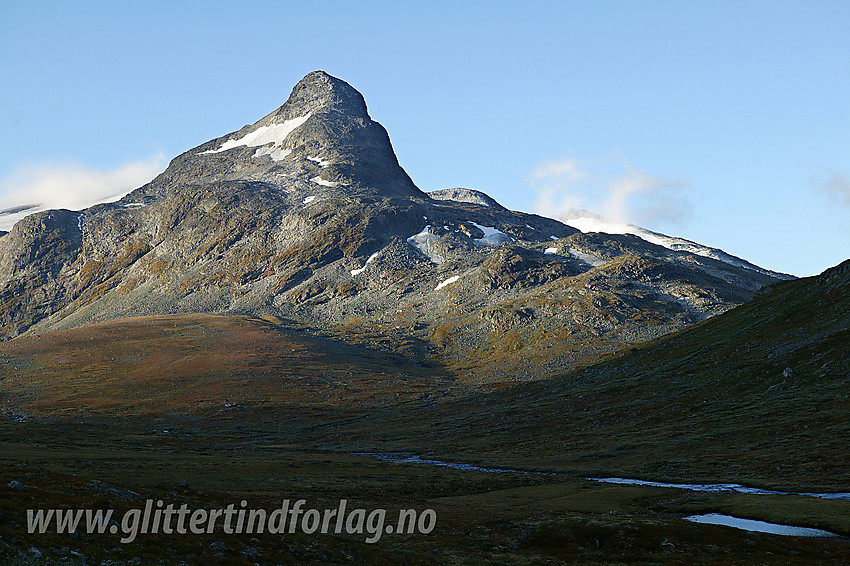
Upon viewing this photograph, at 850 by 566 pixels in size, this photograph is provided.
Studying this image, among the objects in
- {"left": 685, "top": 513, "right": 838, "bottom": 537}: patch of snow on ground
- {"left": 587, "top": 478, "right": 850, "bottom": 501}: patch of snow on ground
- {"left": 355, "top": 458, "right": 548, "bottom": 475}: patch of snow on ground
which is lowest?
{"left": 355, "top": 458, "right": 548, "bottom": 475}: patch of snow on ground

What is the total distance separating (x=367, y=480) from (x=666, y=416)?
2582 inches

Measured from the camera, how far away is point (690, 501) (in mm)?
63625

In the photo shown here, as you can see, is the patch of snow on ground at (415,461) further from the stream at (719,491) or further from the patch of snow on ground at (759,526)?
the patch of snow on ground at (759,526)

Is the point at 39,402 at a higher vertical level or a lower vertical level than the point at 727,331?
lower

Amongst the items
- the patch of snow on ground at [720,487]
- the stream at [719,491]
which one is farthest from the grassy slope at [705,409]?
the stream at [719,491]

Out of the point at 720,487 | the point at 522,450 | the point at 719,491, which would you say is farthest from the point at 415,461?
the point at 719,491

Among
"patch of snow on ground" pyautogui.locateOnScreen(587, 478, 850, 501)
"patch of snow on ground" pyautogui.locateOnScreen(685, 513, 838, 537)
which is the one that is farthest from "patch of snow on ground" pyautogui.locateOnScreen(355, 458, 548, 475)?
"patch of snow on ground" pyautogui.locateOnScreen(685, 513, 838, 537)

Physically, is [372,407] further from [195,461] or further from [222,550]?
[222,550]

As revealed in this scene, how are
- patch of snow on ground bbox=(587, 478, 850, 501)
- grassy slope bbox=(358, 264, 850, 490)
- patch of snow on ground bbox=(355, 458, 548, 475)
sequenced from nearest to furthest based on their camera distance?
patch of snow on ground bbox=(587, 478, 850, 501), grassy slope bbox=(358, 264, 850, 490), patch of snow on ground bbox=(355, 458, 548, 475)

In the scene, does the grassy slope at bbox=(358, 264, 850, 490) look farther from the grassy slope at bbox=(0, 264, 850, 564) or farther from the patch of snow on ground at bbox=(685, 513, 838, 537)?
the patch of snow on ground at bbox=(685, 513, 838, 537)

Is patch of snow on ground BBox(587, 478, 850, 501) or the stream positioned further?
patch of snow on ground BBox(587, 478, 850, 501)

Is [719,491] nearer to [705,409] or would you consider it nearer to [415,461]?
[705,409]

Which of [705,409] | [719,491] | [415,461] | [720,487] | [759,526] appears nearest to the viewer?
[759,526]

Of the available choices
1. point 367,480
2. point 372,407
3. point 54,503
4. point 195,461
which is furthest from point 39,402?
point 54,503
